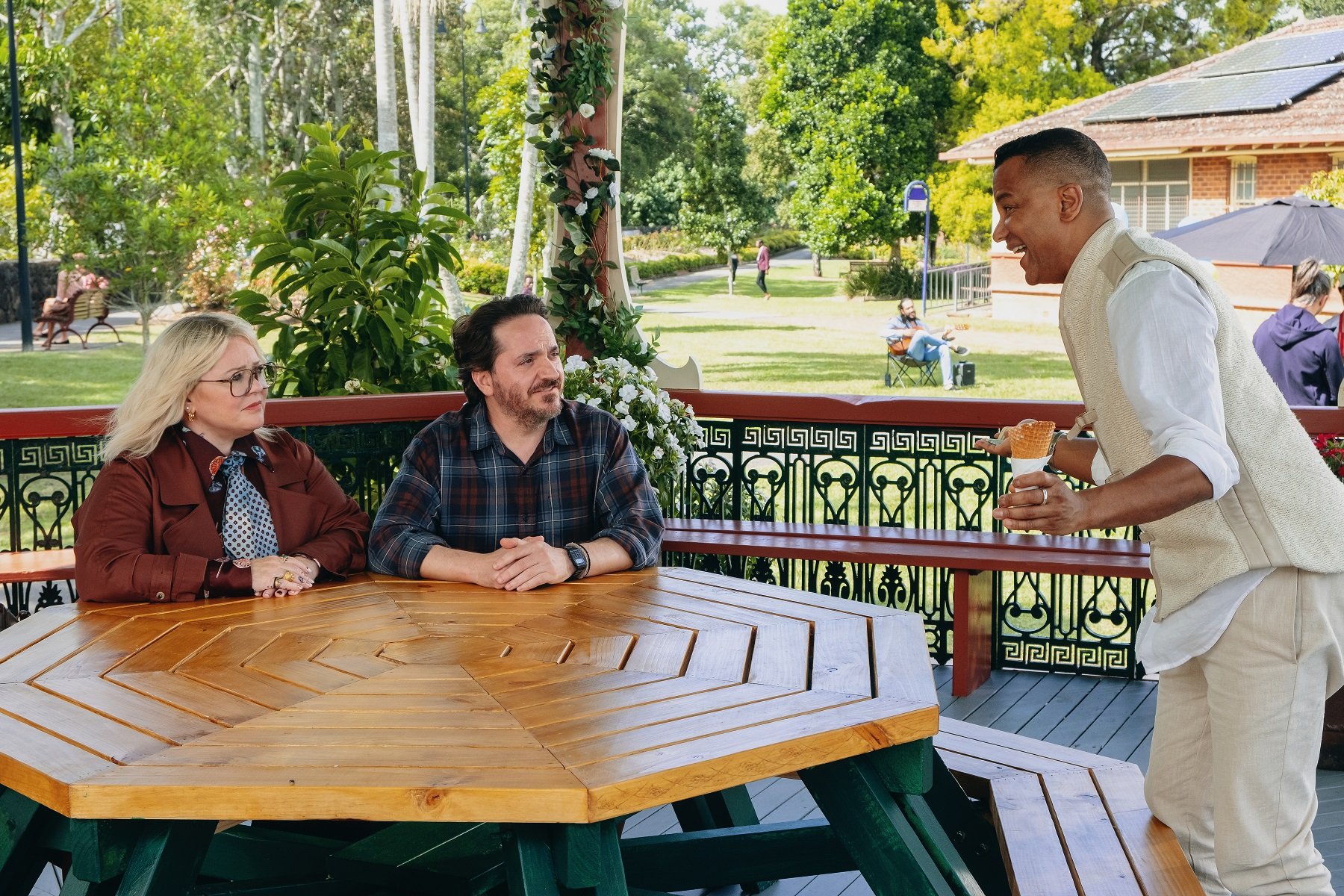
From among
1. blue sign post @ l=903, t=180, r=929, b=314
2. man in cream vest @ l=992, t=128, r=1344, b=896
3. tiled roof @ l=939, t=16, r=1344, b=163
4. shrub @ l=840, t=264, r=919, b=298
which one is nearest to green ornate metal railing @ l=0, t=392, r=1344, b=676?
man in cream vest @ l=992, t=128, r=1344, b=896

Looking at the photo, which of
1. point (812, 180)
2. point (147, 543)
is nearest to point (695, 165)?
point (812, 180)

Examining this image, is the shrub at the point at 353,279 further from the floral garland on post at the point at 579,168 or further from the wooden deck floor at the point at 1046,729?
the wooden deck floor at the point at 1046,729

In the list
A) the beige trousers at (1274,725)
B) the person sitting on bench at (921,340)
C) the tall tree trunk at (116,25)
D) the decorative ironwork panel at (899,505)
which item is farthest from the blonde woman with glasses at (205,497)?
the tall tree trunk at (116,25)

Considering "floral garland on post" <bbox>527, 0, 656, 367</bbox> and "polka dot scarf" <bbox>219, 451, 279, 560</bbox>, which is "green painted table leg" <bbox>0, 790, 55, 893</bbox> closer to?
"polka dot scarf" <bbox>219, 451, 279, 560</bbox>

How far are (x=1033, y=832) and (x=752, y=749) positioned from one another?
799mm

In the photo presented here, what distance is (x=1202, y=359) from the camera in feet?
6.82

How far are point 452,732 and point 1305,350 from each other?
6344 mm

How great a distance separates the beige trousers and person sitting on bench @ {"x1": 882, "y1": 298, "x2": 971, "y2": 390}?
46.9 feet

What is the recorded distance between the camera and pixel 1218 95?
21.0m

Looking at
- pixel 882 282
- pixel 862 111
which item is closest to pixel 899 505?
pixel 882 282

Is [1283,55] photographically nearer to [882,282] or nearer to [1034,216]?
[882,282]

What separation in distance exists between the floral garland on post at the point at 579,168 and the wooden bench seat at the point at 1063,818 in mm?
2750

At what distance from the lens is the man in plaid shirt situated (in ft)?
10.3

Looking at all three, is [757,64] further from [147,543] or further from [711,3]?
[147,543]
